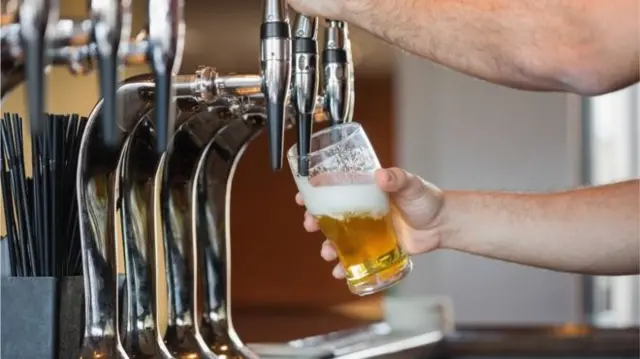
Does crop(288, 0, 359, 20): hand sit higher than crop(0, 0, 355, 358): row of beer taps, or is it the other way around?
crop(288, 0, 359, 20): hand

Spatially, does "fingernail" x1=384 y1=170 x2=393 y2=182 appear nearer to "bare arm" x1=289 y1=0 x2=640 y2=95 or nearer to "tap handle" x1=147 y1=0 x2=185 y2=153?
"bare arm" x1=289 y1=0 x2=640 y2=95

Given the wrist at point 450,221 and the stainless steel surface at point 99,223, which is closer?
the stainless steel surface at point 99,223

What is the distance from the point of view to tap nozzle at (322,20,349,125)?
102 cm

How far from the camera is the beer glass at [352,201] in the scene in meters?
1.00

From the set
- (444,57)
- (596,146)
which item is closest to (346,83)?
(444,57)

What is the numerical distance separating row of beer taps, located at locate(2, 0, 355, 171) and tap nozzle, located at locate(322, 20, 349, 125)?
0.28ft

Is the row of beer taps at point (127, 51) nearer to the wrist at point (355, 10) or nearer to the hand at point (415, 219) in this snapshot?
the wrist at point (355, 10)

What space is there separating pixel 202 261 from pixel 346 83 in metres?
0.28

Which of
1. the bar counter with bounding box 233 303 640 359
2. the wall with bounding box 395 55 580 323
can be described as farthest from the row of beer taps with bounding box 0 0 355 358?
the wall with bounding box 395 55 580 323

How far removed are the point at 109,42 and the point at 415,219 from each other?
0.62 meters

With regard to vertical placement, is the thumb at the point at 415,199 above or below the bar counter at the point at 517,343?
above

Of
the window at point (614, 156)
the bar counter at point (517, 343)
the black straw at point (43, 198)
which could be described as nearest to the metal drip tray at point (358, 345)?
the bar counter at point (517, 343)

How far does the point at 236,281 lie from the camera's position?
11.2ft

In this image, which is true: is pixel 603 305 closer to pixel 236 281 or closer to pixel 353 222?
pixel 236 281
